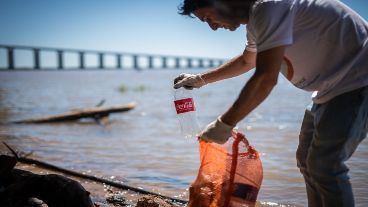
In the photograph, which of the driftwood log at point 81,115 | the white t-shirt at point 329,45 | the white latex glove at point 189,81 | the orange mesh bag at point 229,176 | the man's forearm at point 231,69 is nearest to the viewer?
the white t-shirt at point 329,45

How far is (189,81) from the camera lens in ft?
10.8

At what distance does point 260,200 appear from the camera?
443 cm

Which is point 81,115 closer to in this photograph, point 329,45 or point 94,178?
point 94,178

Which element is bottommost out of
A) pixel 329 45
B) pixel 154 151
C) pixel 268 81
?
pixel 154 151

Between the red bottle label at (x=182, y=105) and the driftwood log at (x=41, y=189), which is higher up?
the red bottle label at (x=182, y=105)

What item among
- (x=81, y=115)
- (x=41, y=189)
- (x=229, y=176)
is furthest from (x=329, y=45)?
(x=81, y=115)

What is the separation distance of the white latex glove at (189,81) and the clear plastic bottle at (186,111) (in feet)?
0.34

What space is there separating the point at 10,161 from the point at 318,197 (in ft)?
6.89

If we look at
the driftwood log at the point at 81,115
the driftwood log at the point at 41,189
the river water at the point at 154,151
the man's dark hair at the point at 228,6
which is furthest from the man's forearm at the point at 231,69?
the driftwood log at the point at 81,115

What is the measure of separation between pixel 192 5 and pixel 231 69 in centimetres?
84

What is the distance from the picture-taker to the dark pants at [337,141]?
2.39 meters

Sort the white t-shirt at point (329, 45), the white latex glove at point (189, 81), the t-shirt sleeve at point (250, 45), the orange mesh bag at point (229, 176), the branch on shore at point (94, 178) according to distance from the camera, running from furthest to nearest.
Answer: the branch on shore at point (94, 178) → the white latex glove at point (189, 81) → the orange mesh bag at point (229, 176) → the t-shirt sleeve at point (250, 45) → the white t-shirt at point (329, 45)

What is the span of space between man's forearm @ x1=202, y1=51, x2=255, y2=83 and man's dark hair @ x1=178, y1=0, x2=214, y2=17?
0.67 m

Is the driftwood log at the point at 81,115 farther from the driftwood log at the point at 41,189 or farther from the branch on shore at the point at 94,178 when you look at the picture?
the driftwood log at the point at 41,189
